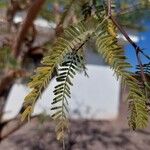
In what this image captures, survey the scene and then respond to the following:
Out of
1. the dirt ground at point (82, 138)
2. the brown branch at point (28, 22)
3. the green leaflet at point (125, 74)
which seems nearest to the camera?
the green leaflet at point (125, 74)

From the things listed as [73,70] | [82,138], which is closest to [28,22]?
Answer: [73,70]

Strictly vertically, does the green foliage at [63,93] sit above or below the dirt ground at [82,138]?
below

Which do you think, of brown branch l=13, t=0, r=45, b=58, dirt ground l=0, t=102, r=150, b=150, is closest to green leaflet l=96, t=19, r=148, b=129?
brown branch l=13, t=0, r=45, b=58

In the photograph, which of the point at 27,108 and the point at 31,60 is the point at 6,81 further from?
the point at 27,108

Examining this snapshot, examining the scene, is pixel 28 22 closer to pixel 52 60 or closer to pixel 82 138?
pixel 52 60

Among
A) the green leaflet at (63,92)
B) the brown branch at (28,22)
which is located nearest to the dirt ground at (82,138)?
the brown branch at (28,22)

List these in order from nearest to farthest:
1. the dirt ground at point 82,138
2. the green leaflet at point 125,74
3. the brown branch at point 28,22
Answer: the green leaflet at point 125,74
the brown branch at point 28,22
the dirt ground at point 82,138

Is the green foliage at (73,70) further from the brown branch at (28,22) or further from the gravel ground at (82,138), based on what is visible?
the gravel ground at (82,138)

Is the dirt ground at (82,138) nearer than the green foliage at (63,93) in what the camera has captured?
No

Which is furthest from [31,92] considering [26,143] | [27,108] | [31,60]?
[26,143]
